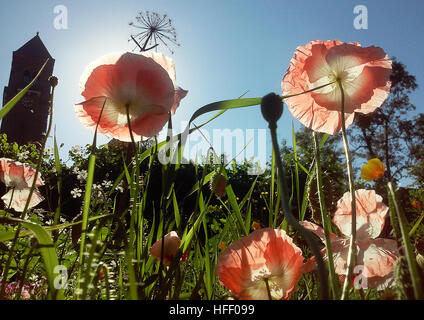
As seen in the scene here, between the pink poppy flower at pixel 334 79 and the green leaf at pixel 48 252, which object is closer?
the green leaf at pixel 48 252

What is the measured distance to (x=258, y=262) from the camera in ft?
1.76

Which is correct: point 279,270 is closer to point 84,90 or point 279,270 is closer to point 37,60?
point 84,90

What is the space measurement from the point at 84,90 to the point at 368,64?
0.50m

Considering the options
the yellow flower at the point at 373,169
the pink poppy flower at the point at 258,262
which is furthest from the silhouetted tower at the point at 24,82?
the pink poppy flower at the point at 258,262

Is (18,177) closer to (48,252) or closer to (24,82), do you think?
(48,252)

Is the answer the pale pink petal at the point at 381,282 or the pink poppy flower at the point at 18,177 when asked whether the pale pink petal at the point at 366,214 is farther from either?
the pink poppy flower at the point at 18,177

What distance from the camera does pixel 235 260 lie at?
20.9 inches

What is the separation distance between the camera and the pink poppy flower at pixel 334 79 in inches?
23.8

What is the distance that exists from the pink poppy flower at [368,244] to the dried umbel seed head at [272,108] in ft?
0.85

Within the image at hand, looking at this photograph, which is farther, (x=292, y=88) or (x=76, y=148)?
(x=76, y=148)
